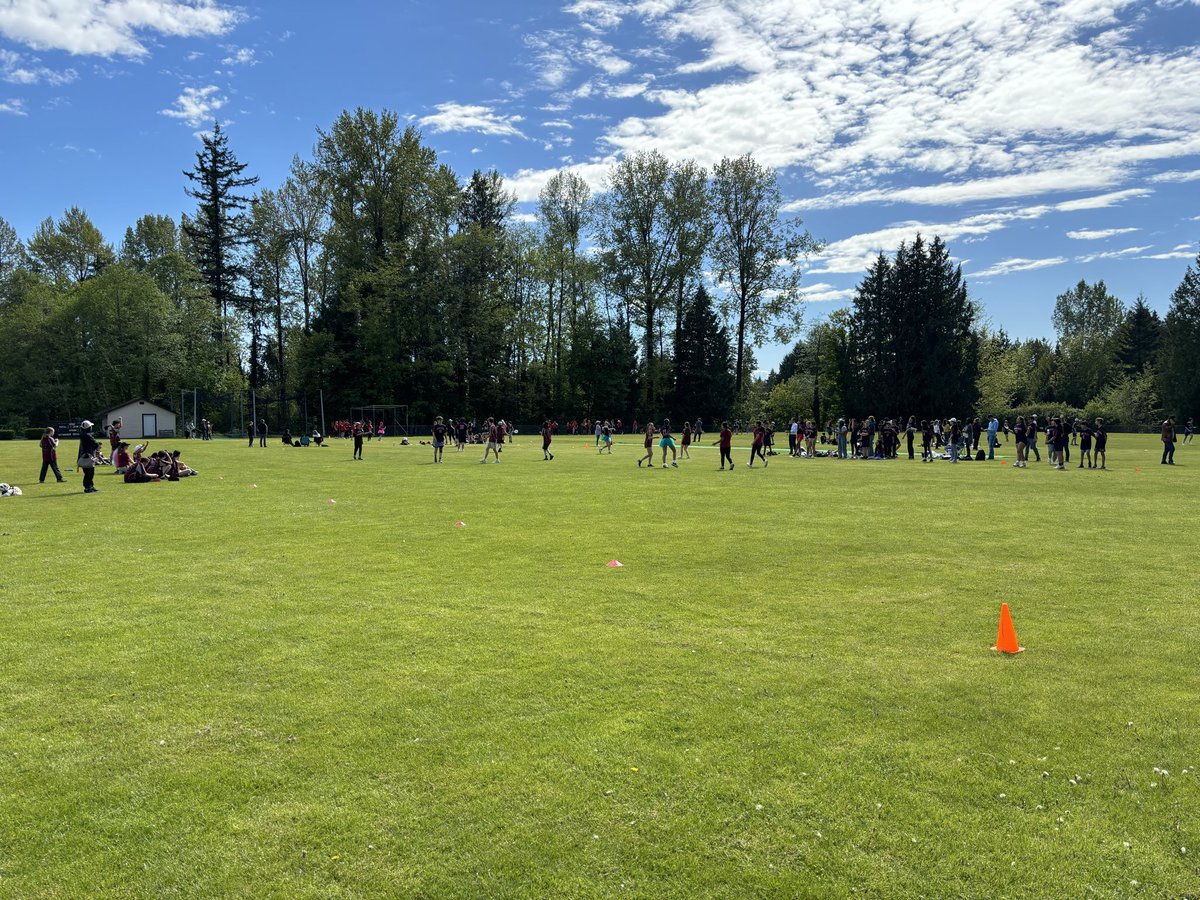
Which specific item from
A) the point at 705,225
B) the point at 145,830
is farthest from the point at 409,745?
the point at 705,225

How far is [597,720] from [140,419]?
68.4 meters

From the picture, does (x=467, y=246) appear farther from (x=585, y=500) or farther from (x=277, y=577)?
(x=277, y=577)

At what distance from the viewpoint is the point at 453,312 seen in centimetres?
7194

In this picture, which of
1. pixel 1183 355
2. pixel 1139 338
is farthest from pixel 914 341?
pixel 1139 338

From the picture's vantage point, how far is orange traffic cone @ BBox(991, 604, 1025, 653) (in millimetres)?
6714

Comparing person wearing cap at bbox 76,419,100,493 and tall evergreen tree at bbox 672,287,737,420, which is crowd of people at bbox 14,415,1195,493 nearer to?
person wearing cap at bbox 76,419,100,493

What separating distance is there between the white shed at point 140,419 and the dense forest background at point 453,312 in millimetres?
4631

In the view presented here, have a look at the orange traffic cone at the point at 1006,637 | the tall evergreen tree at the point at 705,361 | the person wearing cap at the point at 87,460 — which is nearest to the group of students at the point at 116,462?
the person wearing cap at the point at 87,460

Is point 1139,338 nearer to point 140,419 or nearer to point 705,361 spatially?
Result: point 705,361

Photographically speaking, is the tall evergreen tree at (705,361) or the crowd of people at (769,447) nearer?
the crowd of people at (769,447)

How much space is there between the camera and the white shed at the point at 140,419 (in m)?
60.9

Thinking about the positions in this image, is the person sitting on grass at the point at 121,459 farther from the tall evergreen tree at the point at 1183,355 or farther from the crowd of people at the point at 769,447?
the tall evergreen tree at the point at 1183,355

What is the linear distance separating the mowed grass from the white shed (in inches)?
2262

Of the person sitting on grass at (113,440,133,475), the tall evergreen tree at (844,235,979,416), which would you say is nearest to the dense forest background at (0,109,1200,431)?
the tall evergreen tree at (844,235,979,416)
